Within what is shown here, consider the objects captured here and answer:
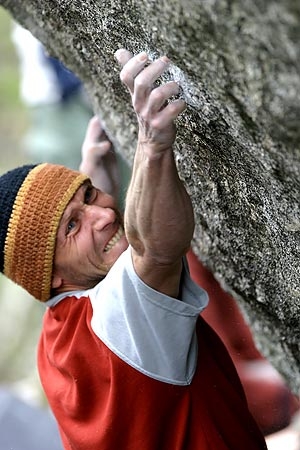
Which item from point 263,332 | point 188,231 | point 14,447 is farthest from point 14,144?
point 188,231

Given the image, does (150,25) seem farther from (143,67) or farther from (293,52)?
(293,52)

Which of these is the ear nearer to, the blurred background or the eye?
the eye

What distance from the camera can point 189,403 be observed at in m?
1.45

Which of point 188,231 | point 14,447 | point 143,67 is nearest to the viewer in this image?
point 143,67

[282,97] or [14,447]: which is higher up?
[282,97]

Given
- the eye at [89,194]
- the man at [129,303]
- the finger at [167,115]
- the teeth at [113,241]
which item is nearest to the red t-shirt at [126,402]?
the man at [129,303]

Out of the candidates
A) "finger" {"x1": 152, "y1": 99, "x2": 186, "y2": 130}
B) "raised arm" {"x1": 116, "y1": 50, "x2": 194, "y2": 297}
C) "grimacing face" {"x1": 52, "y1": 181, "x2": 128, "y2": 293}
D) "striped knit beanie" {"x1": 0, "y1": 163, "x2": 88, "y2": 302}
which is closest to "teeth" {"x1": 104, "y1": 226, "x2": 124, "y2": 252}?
"grimacing face" {"x1": 52, "y1": 181, "x2": 128, "y2": 293}

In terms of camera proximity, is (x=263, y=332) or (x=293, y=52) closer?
(x=293, y=52)

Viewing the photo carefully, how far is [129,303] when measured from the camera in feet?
4.38

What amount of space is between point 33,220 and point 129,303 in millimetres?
337

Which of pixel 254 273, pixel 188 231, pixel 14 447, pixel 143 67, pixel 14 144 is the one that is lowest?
pixel 14 144

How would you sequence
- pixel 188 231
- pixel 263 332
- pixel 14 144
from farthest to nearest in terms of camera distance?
pixel 14 144, pixel 263 332, pixel 188 231

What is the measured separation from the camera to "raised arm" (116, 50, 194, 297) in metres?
1.08

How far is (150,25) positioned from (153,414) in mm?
666
